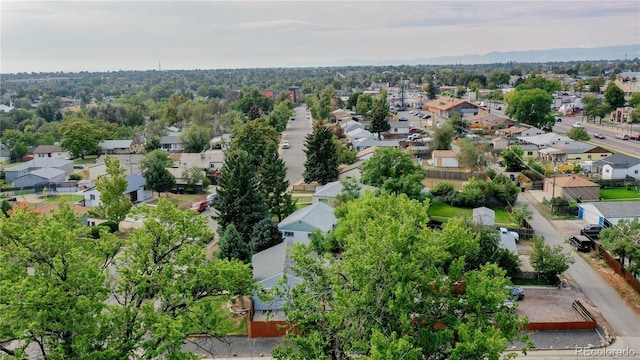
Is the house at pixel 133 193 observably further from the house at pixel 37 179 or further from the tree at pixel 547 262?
the tree at pixel 547 262

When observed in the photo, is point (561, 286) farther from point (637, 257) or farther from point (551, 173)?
point (551, 173)

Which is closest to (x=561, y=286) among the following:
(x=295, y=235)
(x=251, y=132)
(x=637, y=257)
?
(x=637, y=257)

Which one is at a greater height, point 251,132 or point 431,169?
point 251,132

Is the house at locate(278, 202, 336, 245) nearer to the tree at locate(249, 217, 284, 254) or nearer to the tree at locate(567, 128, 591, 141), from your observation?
the tree at locate(249, 217, 284, 254)

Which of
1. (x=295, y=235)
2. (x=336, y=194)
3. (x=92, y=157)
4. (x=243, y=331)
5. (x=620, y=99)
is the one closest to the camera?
(x=243, y=331)

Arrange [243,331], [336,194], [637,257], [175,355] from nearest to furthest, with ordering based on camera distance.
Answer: [175,355] → [243,331] → [637,257] → [336,194]

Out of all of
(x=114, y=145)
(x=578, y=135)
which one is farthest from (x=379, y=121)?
(x=114, y=145)

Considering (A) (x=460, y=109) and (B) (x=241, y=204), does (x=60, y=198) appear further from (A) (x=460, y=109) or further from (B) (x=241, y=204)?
(A) (x=460, y=109)
